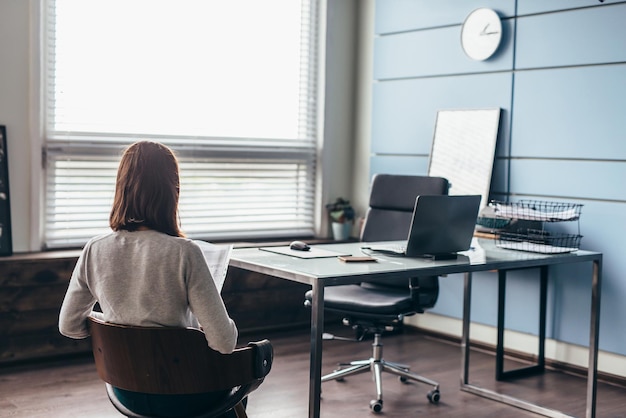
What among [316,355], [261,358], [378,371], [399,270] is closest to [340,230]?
[378,371]

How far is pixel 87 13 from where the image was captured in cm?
459

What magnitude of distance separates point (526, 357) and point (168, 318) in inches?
118

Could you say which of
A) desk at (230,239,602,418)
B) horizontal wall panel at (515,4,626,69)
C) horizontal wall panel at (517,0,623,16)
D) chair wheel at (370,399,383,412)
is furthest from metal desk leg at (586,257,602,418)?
horizontal wall panel at (517,0,623,16)

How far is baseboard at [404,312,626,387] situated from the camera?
4.30 meters

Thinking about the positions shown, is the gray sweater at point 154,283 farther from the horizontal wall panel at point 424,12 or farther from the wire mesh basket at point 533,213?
the horizontal wall panel at point 424,12

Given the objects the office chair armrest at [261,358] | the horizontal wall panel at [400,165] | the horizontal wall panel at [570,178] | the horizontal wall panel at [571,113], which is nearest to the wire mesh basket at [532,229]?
the horizontal wall panel at [570,178]

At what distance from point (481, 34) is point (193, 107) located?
1802 millimetres

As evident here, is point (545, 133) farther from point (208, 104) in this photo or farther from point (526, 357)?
point (208, 104)

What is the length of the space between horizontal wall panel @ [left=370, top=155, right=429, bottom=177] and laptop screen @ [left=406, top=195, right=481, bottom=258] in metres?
1.75

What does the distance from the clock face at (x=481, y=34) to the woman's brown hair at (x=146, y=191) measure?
2.99m

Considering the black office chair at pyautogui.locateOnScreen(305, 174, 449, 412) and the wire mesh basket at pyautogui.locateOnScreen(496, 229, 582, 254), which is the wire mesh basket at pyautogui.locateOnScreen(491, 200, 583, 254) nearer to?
the wire mesh basket at pyautogui.locateOnScreen(496, 229, 582, 254)

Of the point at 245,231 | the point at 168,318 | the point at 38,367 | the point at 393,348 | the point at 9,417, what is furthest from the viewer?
the point at 245,231

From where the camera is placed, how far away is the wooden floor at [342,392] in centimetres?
371

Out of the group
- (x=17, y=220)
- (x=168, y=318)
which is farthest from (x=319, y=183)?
(x=168, y=318)
